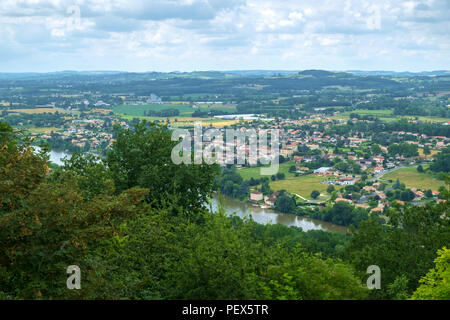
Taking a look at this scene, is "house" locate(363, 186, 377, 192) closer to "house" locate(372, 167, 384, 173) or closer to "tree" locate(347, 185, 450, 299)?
"house" locate(372, 167, 384, 173)

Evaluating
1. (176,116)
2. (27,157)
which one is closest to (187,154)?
(27,157)

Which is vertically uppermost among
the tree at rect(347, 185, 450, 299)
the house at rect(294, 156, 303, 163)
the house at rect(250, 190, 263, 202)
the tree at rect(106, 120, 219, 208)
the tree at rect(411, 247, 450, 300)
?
the tree at rect(106, 120, 219, 208)

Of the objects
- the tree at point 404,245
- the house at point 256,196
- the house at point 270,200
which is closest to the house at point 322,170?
the house at point 256,196

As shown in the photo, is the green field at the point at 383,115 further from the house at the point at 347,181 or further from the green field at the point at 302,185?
the green field at the point at 302,185

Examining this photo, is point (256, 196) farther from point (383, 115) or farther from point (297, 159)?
point (383, 115)

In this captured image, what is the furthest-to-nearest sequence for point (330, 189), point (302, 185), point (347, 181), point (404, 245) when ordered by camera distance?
1. point (347, 181)
2. point (302, 185)
3. point (330, 189)
4. point (404, 245)

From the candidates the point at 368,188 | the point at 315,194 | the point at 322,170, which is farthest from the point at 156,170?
the point at 322,170

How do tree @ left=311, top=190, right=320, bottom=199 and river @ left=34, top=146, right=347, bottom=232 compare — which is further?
tree @ left=311, top=190, right=320, bottom=199

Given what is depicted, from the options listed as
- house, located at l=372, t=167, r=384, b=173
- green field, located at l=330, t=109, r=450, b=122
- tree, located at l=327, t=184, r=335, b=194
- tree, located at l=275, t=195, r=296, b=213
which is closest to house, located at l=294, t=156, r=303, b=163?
house, located at l=372, t=167, r=384, b=173

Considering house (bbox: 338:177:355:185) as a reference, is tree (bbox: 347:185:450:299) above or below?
Answer: above
